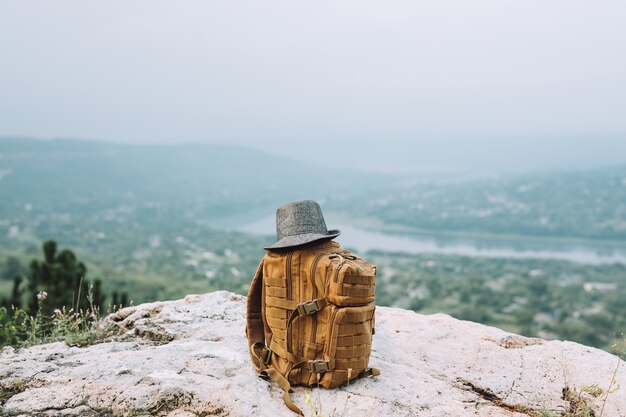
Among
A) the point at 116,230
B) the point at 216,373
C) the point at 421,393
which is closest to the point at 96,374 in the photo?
the point at 216,373

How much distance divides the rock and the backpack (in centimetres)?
15

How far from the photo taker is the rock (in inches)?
145

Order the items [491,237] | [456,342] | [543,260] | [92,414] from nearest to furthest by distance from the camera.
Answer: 1. [92,414]
2. [456,342]
3. [543,260]
4. [491,237]

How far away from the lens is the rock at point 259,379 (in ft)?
12.1

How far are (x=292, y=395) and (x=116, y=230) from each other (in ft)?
449

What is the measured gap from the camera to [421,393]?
13.4 feet

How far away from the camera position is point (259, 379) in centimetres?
418

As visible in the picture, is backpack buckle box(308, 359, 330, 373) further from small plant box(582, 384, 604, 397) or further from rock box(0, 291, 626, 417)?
small plant box(582, 384, 604, 397)

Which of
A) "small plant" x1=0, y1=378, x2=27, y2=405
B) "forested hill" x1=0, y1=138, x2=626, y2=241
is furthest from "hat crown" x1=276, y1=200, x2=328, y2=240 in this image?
"forested hill" x1=0, y1=138, x2=626, y2=241

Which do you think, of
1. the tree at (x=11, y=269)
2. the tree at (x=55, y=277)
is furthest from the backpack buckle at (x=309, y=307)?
the tree at (x=11, y=269)

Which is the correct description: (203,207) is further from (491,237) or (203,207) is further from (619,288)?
(619,288)

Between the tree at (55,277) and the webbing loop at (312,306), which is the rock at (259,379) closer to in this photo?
the webbing loop at (312,306)

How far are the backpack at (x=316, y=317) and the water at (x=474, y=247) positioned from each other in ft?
286

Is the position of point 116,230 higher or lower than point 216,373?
lower
